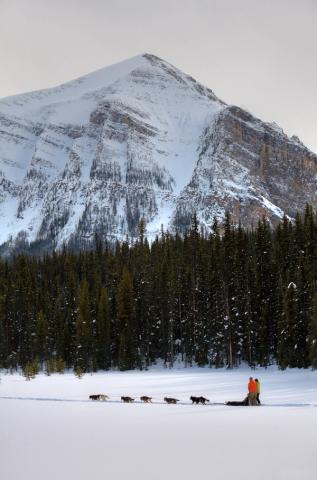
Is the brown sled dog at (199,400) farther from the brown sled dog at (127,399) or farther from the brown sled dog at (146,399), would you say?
the brown sled dog at (127,399)

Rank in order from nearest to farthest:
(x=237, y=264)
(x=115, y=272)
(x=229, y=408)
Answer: (x=229, y=408) < (x=237, y=264) < (x=115, y=272)

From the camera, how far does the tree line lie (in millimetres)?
60938

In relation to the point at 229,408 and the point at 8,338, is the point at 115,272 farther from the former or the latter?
the point at 229,408

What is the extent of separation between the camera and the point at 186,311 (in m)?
74.8

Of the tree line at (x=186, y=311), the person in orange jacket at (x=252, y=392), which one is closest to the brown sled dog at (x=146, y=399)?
the person in orange jacket at (x=252, y=392)

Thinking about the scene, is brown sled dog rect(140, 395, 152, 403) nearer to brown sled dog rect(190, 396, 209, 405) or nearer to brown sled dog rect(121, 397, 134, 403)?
brown sled dog rect(121, 397, 134, 403)

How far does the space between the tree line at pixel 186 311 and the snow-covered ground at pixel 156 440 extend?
29.4 metres

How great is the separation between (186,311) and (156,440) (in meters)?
58.0

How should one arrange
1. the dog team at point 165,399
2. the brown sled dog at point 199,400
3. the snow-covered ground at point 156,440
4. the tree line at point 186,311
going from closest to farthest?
the snow-covered ground at point 156,440 → the brown sled dog at point 199,400 → the dog team at point 165,399 → the tree line at point 186,311

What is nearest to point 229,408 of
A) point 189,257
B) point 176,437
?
point 176,437

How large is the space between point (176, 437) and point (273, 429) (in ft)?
10.9

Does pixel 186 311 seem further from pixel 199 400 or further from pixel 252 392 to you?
pixel 252 392

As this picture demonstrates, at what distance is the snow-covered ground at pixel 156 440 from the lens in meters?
13.0

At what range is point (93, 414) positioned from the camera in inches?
939
